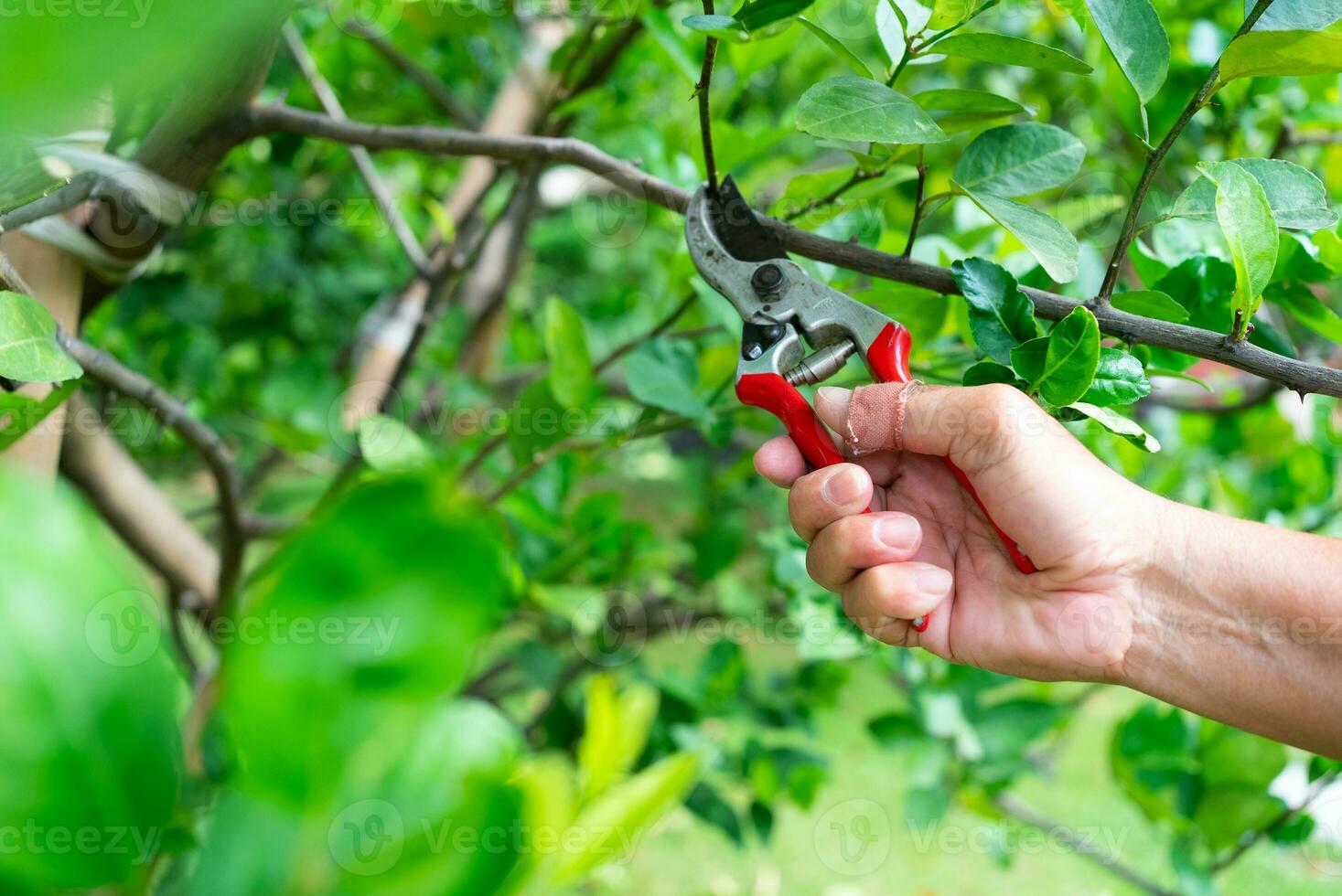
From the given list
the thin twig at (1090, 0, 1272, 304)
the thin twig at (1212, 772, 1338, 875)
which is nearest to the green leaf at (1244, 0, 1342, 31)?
the thin twig at (1090, 0, 1272, 304)

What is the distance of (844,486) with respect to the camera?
23.3 inches

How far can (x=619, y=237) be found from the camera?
5.82 feet

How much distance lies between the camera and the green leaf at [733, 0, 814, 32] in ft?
1.51

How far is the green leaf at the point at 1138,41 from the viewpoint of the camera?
1.61ft

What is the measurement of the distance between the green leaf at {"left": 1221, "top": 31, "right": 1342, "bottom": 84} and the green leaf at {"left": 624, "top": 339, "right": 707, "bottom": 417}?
39cm

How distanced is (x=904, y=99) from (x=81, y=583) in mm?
433

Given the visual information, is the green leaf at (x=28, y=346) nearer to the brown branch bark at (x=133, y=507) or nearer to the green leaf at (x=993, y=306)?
the brown branch bark at (x=133, y=507)

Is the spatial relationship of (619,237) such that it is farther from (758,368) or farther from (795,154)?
(758,368)

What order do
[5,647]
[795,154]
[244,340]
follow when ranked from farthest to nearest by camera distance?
[795,154]
[244,340]
[5,647]

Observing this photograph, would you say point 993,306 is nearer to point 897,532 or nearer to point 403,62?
point 897,532

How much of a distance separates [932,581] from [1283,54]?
332 mm

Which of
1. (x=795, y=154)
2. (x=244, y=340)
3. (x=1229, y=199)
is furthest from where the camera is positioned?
(x=795, y=154)

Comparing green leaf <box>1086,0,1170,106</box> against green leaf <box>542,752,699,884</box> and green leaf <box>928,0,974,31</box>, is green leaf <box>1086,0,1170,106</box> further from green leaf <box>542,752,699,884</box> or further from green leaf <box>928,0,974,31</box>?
green leaf <box>542,752,699,884</box>

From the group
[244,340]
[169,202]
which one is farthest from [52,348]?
[244,340]
